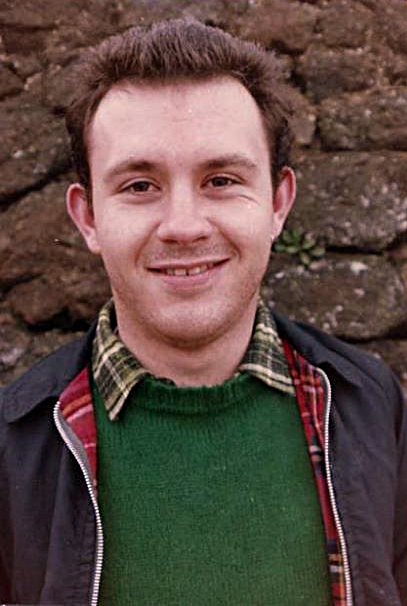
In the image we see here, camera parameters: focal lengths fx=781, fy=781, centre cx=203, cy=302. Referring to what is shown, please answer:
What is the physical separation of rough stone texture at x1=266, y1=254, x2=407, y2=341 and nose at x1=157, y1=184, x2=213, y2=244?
813mm

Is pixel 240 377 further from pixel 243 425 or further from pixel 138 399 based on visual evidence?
pixel 138 399

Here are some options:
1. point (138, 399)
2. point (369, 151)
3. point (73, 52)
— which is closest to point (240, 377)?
point (138, 399)

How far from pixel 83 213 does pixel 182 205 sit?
437 mm

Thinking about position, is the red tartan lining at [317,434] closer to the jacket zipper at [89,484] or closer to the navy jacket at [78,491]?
the navy jacket at [78,491]

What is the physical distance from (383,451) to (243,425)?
→ 1.23 ft

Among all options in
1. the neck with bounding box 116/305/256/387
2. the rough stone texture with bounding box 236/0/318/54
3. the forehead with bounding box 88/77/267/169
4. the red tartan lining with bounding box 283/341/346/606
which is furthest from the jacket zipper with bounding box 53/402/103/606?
the rough stone texture with bounding box 236/0/318/54

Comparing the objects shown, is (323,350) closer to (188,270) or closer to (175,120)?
(188,270)

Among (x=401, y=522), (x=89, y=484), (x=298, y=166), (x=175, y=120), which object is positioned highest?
(x=175, y=120)

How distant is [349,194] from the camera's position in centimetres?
263

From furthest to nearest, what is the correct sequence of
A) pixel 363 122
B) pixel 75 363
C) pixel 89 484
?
pixel 363 122, pixel 75 363, pixel 89 484

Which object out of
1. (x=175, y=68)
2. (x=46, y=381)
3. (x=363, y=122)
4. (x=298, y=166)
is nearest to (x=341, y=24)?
(x=363, y=122)

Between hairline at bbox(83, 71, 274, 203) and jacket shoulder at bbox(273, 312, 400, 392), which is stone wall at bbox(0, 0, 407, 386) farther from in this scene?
hairline at bbox(83, 71, 274, 203)

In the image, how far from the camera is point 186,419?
1.91 meters

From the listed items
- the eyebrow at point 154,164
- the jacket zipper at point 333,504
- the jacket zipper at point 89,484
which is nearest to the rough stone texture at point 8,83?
the eyebrow at point 154,164
